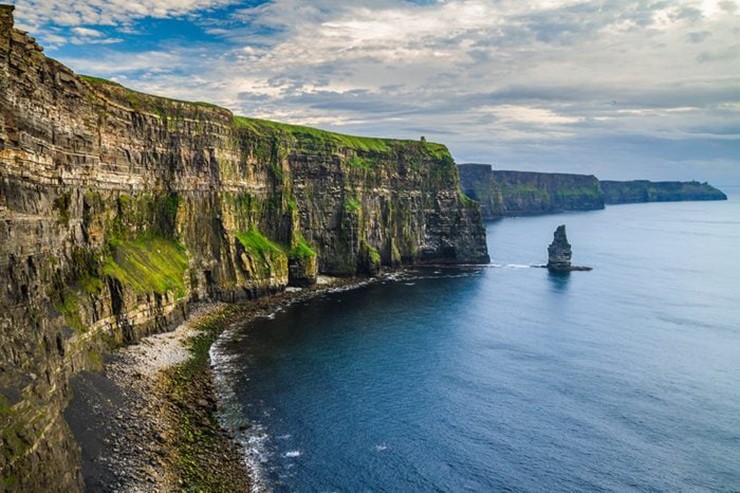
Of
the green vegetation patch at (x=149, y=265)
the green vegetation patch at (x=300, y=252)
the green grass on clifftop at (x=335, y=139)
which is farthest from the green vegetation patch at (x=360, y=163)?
the green vegetation patch at (x=149, y=265)

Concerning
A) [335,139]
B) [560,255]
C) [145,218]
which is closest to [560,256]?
[560,255]

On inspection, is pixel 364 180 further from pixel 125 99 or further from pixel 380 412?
pixel 380 412

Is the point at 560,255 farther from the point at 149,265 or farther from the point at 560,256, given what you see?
the point at 149,265

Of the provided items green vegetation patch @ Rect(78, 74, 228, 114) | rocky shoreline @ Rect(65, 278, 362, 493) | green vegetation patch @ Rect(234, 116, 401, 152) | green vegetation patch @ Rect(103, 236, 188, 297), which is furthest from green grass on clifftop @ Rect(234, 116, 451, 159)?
rocky shoreline @ Rect(65, 278, 362, 493)

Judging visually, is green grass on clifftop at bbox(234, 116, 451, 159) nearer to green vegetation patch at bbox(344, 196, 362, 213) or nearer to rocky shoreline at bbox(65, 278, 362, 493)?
green vegetation patch at bbox(344, 196, 362, 213)

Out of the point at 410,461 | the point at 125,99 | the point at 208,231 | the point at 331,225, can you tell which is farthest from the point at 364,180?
the point at 410,461

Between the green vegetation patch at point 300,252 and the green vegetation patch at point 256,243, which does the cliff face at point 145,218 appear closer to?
the green vegetation patch at point 256,243
